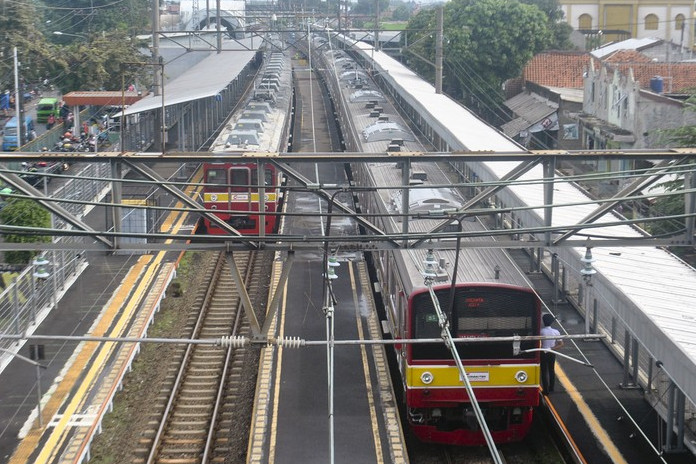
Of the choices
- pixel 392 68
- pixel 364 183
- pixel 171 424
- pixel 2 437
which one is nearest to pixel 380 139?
pixel 364 183

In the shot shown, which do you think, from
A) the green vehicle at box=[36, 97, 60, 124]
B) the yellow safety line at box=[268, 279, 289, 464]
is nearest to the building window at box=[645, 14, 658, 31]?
the green vehicle at box=[36, 97, 60, 124]

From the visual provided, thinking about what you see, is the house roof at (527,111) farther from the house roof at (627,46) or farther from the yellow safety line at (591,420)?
the yellow safety line at (591,420)

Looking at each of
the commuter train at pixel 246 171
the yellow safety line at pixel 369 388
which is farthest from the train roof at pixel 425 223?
the commuter train at pixel 246 171

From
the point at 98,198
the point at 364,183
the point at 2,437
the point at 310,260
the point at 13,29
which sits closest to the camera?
the point at 2,437

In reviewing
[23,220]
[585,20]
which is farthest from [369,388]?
[585,20]

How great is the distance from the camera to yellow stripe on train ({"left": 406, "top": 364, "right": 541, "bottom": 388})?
955cm

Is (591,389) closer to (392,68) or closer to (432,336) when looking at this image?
(432,336)

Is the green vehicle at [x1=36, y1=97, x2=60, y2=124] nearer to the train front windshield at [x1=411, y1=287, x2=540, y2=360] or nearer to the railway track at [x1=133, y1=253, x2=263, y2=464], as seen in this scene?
the railway track at [x1=133, y1=253, x2=263, y2=464]

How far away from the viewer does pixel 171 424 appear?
1078 centimetres

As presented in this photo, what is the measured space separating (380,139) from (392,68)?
14967 mm

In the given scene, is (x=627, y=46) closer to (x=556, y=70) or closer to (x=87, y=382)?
(x=556, y=70)

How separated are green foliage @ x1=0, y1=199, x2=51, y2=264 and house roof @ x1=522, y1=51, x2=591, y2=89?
2380 centimetres

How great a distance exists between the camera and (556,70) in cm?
3578

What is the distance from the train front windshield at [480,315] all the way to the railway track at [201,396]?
275cm
